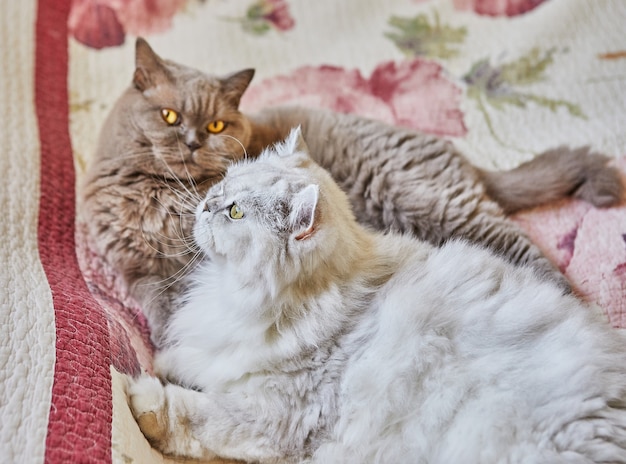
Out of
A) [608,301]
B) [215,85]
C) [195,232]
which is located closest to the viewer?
[195,232]

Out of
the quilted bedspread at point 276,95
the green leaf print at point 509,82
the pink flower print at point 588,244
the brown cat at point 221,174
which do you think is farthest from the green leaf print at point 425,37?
the pink flower print at point 588,244

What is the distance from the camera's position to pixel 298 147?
4.38ft

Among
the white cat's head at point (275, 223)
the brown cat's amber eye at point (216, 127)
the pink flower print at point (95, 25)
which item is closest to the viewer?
the white cat's head at point (275, 223)

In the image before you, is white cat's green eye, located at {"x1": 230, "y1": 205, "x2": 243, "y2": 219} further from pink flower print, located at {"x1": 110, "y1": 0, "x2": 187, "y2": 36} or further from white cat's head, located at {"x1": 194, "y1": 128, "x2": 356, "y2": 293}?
pink flower print, located at {"x1": 110, "y1": 0, "x2": 187, "y2": 36}

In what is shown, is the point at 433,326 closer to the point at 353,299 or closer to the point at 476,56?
the point at 353,299

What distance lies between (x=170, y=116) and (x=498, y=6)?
47.2 inches

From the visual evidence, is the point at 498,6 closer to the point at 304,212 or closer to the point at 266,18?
the point at 266,18

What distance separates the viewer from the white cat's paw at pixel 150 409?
1.09 metres

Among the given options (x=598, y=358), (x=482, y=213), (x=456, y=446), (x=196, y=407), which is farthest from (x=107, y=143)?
(x=598, y=358)

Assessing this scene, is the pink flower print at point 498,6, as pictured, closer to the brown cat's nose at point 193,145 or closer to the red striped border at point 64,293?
the brown cat's nose at point 193,145

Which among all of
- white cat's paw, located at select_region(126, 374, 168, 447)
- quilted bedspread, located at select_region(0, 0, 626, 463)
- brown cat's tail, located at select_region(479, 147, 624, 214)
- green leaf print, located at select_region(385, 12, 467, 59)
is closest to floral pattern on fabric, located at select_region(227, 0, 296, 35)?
quilted bedspread, located at select_region(0, 0, 626, 463)

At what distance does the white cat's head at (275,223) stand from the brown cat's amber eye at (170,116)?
0.29m

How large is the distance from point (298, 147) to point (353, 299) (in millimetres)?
377

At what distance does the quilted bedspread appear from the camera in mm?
1142
